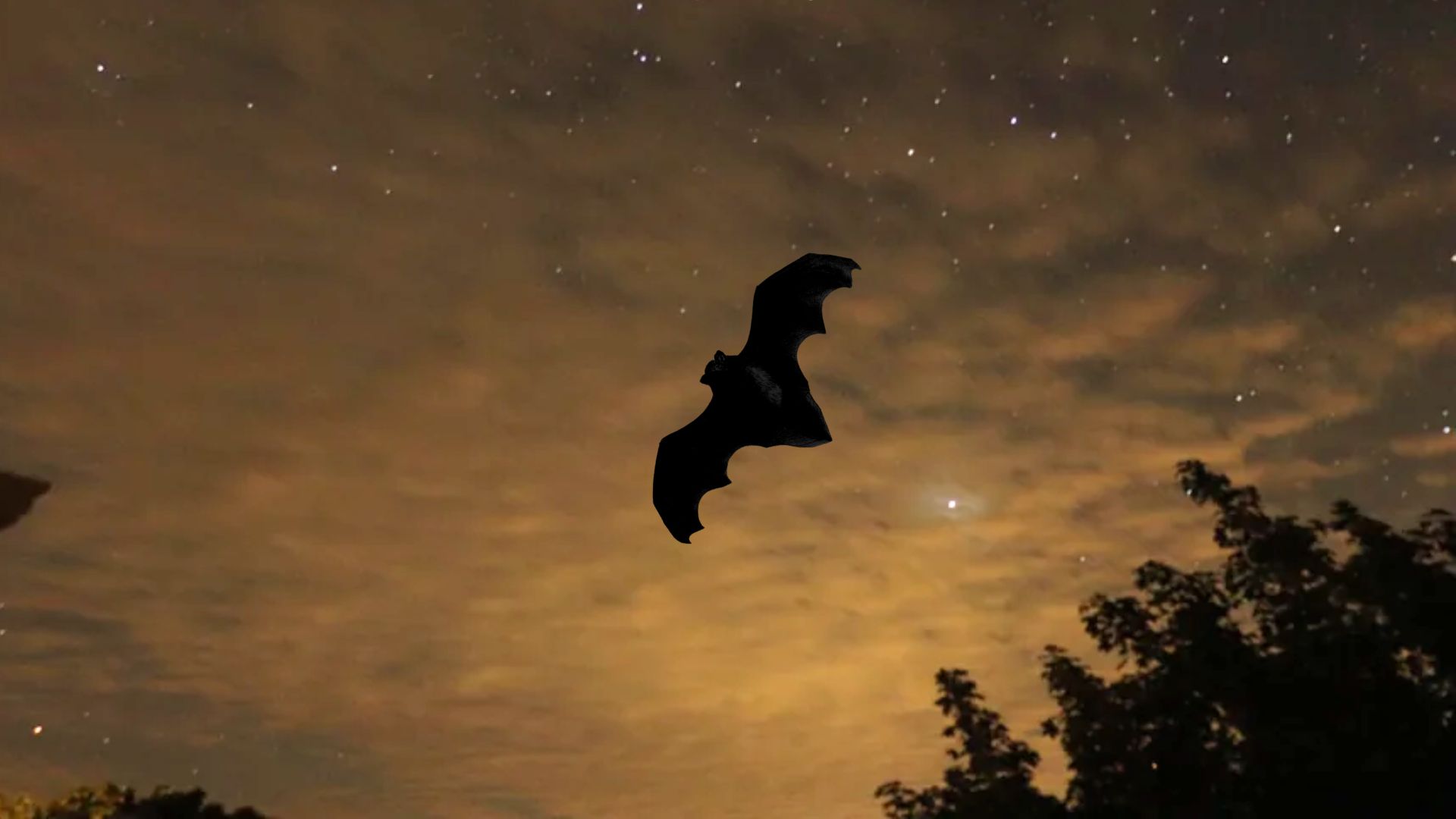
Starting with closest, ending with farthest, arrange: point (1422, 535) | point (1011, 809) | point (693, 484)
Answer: point (693, 484), point (1422, 535), point (1011, 809)

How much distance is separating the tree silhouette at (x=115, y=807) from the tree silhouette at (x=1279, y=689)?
19140 millimetres

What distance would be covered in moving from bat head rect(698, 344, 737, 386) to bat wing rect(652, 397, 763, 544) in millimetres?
867

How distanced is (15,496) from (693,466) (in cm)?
2764

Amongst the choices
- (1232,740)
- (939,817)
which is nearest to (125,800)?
(939,817)

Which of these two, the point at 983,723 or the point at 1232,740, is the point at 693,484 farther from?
the point at 983,723

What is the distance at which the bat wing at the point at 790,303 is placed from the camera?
848 cm

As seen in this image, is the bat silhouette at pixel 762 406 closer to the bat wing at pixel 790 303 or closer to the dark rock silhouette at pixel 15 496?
the bat wing at pixel 790 303

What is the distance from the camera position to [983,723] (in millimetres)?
23234

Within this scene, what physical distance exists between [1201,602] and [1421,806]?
4691 mm

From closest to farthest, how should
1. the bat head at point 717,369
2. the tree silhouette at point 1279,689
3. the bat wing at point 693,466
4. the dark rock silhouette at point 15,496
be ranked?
the bat head at point 717,369, the bat wing at point 693,466, the tree silhouette at point 1279,689, the dark rock silhouette at point 15,496

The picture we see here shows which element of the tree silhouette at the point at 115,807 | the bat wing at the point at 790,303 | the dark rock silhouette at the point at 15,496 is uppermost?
the dark rock silhouette at the point at 15,496

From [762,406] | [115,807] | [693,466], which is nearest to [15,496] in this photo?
[115,807]

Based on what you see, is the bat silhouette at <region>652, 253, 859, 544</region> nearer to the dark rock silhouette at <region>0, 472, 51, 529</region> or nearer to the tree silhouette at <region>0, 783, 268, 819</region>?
the tree silhouette at <region>0, 783, 268, 819</region>

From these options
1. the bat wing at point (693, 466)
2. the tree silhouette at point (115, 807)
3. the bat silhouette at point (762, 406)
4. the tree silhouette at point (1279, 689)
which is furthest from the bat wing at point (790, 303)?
the tree silhouette at point (115, 807)
